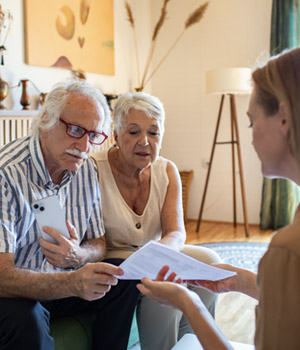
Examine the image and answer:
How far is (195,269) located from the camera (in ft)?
3.82

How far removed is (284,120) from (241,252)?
3147 millimetres

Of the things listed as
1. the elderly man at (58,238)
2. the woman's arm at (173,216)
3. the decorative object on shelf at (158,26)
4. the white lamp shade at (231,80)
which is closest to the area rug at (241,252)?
the white lamp shade at (231,80)

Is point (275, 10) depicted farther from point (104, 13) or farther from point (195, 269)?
point (195, 269)

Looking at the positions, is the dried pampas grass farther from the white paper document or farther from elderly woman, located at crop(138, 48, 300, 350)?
elderly woman, located at crop(138, 48, 300, 350)

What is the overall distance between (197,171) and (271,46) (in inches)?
61.0

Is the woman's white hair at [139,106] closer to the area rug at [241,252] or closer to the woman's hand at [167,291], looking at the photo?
Result: the woman's hand at [167,291]

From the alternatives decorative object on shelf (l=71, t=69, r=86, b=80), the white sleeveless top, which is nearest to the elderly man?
the white sleeveless top

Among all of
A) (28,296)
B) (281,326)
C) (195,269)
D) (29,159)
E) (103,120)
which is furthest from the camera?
(103,120)

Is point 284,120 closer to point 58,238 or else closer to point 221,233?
point 58,238

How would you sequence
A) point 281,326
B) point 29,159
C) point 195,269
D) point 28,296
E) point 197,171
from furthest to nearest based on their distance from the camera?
point 197,171, point 29,159, point 28,296, point 195,269, point 281,326

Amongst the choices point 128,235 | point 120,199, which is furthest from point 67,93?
point 128,235

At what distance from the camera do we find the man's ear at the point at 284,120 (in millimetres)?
791

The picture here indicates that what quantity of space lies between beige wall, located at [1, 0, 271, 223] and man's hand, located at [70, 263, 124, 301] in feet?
10.6

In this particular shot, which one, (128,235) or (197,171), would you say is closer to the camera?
(128,235)
